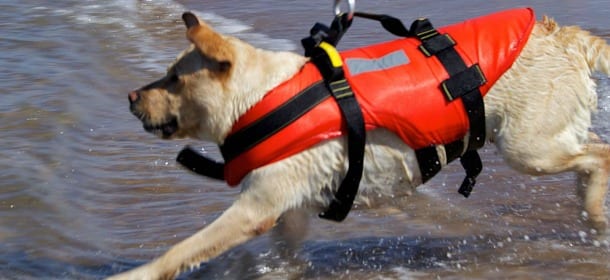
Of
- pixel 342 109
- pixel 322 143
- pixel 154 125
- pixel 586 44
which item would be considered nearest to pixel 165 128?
pixel 154 125

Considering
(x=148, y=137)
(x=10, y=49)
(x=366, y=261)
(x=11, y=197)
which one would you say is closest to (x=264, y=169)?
(x=366, y=261)

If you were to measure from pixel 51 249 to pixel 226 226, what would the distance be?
5.15 ft

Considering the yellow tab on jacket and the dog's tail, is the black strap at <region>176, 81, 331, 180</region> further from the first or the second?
the dog's tail

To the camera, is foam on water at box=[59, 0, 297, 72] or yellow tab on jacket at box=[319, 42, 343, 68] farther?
foam on water at box=[59, 0, 297, 72]

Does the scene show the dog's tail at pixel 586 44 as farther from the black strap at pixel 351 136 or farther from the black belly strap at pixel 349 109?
the black strap at pixel 351 136

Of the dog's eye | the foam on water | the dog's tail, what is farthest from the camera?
the foam on water

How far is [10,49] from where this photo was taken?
11234 millimetres

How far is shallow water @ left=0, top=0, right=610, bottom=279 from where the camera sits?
5.41 meters

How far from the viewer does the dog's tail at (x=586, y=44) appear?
5.29 metres

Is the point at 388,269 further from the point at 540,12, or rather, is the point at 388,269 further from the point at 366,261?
the point at 540,12

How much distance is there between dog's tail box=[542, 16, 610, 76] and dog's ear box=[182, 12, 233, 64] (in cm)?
182

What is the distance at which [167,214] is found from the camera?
246 inches

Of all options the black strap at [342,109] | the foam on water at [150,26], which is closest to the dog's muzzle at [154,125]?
the black strap at [342,109]

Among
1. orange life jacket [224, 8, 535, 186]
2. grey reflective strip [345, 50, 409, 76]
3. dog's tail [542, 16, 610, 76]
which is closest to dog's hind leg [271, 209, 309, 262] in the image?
orange life jacket [224, 8, 535, 186]
